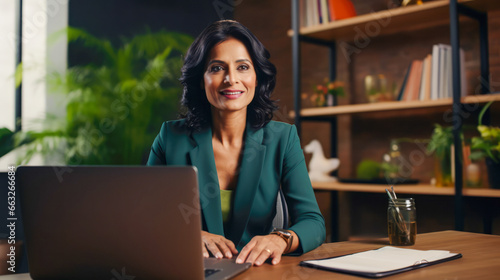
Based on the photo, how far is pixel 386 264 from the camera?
98 cm

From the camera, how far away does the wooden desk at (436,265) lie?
→ 92 cm

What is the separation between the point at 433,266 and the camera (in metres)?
1.00

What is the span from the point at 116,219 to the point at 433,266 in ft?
2.21

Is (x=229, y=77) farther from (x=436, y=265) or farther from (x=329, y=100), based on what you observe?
(x=329, y=100)

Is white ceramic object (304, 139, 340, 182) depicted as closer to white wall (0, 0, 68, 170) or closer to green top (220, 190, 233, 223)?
green top (220, 190, 233, 223)

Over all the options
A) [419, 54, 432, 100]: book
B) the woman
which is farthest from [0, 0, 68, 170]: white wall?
[419, 54, 432, 100]: book

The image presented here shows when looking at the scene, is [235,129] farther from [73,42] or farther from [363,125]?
[73,42]

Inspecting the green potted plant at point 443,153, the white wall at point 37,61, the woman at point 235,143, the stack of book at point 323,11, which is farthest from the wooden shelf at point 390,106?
the white wall at point 37,61

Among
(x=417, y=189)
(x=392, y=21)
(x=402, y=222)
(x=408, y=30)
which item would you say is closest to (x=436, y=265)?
(x=402, y=222)

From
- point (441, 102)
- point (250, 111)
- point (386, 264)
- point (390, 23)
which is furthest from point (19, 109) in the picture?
point (386, 264)

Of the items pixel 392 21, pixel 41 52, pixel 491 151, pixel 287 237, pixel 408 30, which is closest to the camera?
pixel 287 237

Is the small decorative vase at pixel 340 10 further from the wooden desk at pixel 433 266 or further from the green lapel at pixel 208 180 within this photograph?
the wooden desk at pixel 433 266

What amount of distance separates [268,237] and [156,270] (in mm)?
387

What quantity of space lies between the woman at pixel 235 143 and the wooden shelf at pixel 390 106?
3.61 feet
